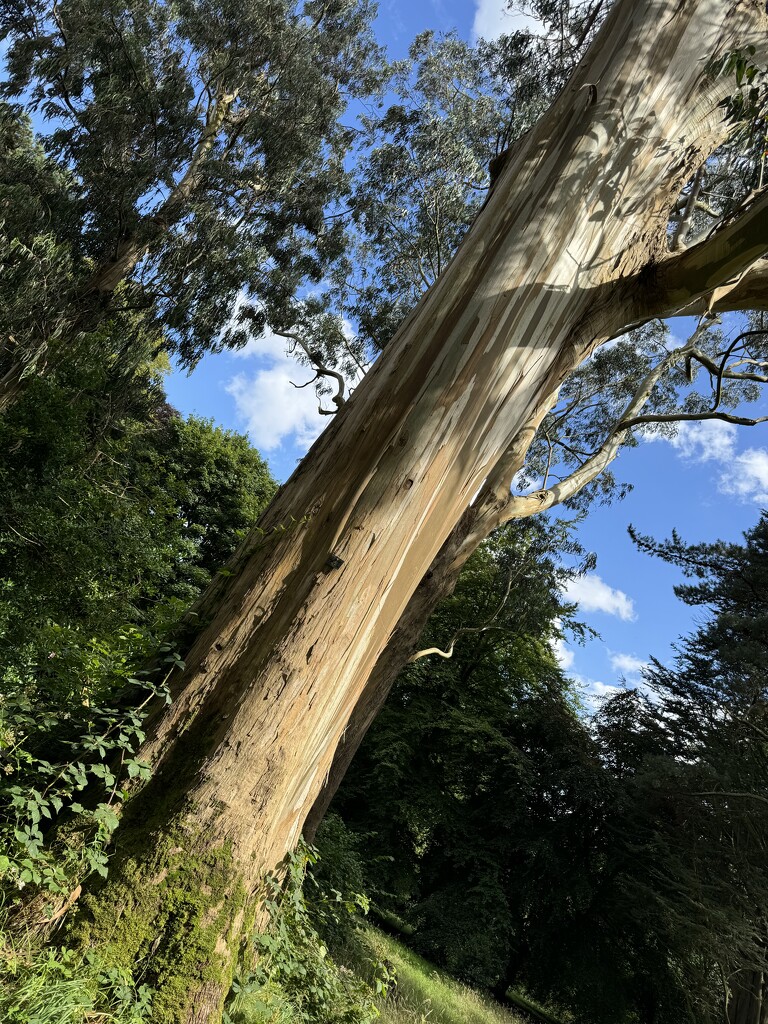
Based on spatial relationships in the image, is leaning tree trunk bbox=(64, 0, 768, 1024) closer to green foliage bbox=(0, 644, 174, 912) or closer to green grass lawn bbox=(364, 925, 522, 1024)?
green foliage bbox=(0, 644, 174, 912)

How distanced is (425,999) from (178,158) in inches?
421

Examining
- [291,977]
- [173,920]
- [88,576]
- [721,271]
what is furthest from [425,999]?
[721,271]

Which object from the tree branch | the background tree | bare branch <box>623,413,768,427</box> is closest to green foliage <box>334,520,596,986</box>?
the background tree

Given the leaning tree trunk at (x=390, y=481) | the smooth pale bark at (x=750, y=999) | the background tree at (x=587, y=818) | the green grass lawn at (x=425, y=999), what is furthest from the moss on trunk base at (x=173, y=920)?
the smooth pale bark at (x=750, y=999)

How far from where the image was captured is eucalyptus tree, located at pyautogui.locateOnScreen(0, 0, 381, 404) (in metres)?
8.84

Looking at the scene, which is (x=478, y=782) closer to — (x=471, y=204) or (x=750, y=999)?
(x=750, y=999)

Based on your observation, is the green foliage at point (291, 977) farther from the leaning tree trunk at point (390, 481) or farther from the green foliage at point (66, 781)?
the green foliage at point (66, 781)

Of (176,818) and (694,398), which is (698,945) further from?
(176,818)

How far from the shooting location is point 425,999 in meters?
6.45

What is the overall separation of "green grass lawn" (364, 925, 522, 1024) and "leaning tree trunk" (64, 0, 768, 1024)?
324 centimetres

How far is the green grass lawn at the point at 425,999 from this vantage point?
5148mm

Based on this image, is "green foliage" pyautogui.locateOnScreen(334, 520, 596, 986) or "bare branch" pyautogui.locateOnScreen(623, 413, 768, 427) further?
"green foliage" pyautogui.locateOnScreen(334, 520, 596, 986)

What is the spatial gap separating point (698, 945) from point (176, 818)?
971cm

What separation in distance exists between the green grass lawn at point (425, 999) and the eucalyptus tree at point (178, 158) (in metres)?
8.16
